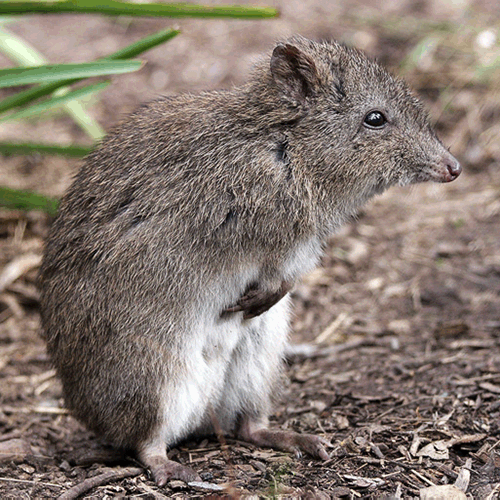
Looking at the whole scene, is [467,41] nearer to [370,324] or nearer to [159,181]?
[370,324]

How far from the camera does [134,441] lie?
4668 millimetres

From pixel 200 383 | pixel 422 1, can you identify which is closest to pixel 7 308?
pixel 200 383

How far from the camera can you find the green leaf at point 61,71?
4770mm

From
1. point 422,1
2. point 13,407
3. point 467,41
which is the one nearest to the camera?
point 13,407

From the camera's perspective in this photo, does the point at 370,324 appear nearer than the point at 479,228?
Yes

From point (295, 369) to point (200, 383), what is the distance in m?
1.80

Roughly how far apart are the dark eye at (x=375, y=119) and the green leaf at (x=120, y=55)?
4.25 ft

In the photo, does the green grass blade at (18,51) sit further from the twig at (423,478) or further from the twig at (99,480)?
the twig at (423,478)

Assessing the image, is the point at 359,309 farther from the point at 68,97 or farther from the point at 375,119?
the point at 68,97

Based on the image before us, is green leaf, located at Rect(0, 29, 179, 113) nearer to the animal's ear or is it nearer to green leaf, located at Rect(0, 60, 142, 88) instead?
green leaf, located at Rect(0, 60, 142, 88)

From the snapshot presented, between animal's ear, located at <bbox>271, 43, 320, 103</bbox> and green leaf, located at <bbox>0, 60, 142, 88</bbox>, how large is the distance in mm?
866

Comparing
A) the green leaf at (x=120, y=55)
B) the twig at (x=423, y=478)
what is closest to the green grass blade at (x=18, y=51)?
the green leaf at (x=120, y=55)

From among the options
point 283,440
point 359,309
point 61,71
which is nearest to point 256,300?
point 283,440

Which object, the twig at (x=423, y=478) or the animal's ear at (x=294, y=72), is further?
the animal's ear at (x=294, y=72)
